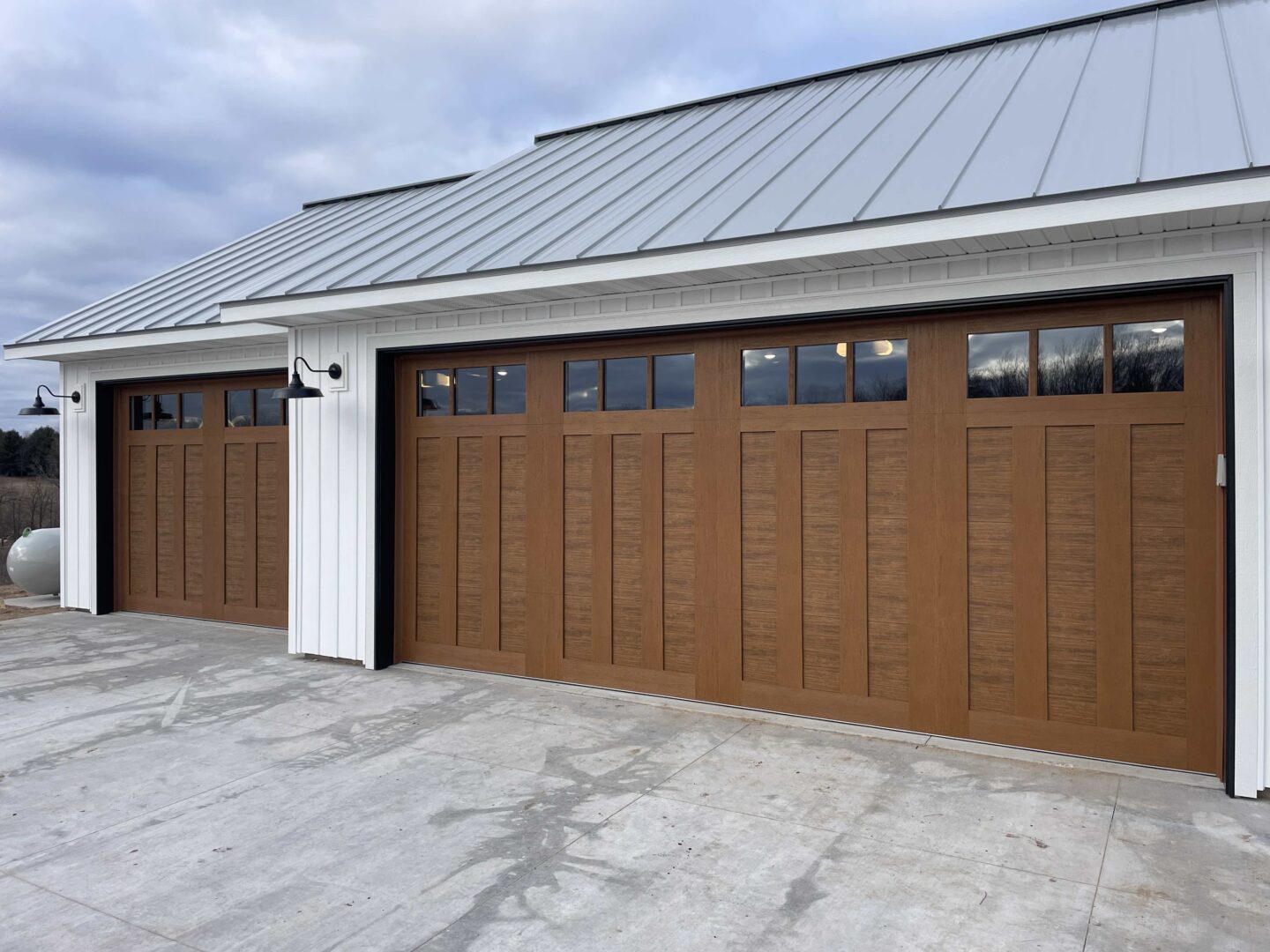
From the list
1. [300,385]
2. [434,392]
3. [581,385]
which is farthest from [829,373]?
[300,385]

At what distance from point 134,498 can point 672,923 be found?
8.80 metres

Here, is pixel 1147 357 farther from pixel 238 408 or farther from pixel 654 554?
pixel 238 408

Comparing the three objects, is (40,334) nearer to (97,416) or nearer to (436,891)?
(97,416)

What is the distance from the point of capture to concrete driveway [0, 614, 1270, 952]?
283cm

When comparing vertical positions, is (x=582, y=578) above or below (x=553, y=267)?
below

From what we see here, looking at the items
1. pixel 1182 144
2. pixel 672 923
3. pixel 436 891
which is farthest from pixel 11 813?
pixel 1182 144

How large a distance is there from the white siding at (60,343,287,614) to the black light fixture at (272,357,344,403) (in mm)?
2781

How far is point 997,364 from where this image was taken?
4.77m

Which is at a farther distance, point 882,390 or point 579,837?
point 882,390

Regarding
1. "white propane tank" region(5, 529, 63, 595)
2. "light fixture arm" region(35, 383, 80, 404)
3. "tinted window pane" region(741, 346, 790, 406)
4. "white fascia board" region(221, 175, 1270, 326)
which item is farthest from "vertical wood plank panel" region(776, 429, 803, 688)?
"white propane tank" region(5, 529, 63, 595)

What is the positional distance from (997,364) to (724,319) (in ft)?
5.65

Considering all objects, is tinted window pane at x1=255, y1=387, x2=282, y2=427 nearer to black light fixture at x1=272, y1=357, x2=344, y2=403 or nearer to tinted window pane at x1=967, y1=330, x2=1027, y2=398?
black light fixture at x1=272, y1=357, x2=344, y2=403

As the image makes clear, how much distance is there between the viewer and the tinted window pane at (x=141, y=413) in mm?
9203

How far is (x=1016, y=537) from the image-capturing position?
4.67 m
